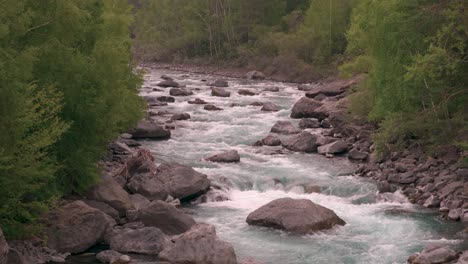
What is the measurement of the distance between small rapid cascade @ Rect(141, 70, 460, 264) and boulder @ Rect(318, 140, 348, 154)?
64cm

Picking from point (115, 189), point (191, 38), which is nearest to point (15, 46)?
point (115, 189)

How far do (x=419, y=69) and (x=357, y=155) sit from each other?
871cm

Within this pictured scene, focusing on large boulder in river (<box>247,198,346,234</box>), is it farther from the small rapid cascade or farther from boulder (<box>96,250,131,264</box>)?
boulder (<box>96,250,131,264</box>)

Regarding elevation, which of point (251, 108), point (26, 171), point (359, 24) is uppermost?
point (359, 24)

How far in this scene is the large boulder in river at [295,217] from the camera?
25.4 metres

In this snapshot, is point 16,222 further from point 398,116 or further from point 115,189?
point 398,116

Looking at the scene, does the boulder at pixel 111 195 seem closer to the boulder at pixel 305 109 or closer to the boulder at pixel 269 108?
the boulder at pixel 305 109

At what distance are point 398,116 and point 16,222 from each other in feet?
64.1

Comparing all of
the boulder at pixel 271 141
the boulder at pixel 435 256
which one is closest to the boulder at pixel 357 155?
the boulder at pixel 271 141

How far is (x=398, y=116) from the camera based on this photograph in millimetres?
34062

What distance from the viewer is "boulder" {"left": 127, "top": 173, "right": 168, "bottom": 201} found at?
28.9 meters

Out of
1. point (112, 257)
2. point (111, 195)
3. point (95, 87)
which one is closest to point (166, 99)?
point (95, 87)

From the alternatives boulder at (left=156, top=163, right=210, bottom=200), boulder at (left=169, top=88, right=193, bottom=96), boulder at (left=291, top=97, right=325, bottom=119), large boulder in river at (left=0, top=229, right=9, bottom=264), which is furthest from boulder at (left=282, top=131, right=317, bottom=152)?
large boulder in river at (left=0, top=229, right=9, bottom=264)

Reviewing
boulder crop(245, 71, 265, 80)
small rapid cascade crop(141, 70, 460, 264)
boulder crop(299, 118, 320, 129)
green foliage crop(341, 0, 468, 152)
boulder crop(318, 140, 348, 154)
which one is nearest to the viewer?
small rapid cascade crop(141, 70, 460, 264)
